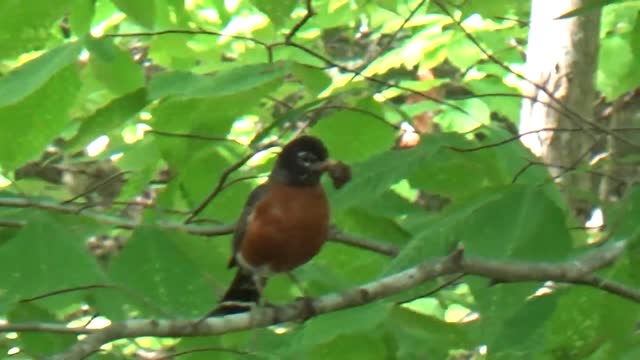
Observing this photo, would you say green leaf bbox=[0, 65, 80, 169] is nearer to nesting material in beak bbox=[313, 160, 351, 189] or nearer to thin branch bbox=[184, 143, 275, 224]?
thin branch bbox=[184, 143, 275, 224]

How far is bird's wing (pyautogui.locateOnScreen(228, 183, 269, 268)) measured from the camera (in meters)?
3.21

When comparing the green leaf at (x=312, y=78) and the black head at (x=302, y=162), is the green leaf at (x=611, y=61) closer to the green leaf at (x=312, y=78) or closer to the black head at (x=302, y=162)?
the black head at (x=302, y=162)

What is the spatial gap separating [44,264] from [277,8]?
2.13 feet

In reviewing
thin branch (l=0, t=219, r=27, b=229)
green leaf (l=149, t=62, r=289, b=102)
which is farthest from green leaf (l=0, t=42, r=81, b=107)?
thin branch (l=0, t=219, r=27, b=229)

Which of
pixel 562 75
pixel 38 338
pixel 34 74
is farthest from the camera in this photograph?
pixel 562 75

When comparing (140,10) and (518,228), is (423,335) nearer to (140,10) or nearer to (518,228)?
(518,228)

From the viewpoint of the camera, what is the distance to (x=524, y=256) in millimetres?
2488

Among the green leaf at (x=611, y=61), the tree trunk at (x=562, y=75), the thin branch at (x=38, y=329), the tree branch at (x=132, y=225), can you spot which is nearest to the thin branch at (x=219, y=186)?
the tree branch at (x=132, y=225)

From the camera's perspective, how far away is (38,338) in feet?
9.62

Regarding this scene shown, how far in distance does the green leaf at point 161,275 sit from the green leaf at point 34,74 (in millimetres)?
384

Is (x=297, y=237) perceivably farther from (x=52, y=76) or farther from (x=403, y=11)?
(x=403, y=11)

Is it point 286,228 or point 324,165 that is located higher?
point 324,165

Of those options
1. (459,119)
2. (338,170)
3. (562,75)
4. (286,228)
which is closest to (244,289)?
(286,228)

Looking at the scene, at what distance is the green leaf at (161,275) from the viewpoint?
249 cm
